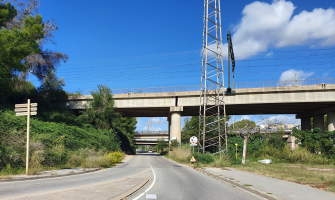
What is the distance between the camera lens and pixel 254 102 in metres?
38.9

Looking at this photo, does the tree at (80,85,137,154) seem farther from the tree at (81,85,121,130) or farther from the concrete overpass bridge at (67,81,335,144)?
the concrete overpass bridge at (67,81,335,144)

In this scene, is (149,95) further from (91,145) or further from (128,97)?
(91,145)

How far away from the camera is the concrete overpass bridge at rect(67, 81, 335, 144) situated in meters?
36.9

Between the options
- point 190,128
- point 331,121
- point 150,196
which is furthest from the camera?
point 190,128

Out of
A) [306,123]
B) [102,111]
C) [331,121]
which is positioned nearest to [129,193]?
[102,111]

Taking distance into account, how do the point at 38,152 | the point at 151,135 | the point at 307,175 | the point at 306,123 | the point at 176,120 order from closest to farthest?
the point at 307,175 < the point at 38,152 < the point at 176,120 < the point at 306,123 < the point at 151,135

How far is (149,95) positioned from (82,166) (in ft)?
80.6

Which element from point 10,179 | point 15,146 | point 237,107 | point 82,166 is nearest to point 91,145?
point 82,166

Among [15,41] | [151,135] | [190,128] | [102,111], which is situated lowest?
[151,135]

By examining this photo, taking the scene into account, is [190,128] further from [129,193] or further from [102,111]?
[129,193]

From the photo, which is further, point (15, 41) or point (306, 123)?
point (306, 123)

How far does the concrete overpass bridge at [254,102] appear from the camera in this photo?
36.9m

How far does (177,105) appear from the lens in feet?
141

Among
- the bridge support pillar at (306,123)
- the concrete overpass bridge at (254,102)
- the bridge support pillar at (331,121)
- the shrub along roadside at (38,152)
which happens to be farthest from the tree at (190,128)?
the shrub along roadside at (38,152)
